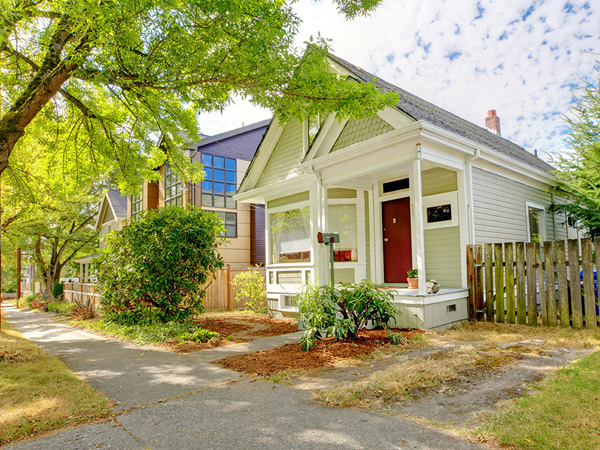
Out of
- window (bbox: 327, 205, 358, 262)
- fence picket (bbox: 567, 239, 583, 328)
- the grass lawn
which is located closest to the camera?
the grass lawn

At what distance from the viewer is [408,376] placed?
4.18 meters

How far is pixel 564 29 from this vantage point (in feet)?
30.8

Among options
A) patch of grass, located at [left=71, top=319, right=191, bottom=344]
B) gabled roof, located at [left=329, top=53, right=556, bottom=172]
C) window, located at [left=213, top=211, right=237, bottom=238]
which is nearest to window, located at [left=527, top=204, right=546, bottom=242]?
gabled roof, located at [left=329, top=53, right=556, bottom=172]

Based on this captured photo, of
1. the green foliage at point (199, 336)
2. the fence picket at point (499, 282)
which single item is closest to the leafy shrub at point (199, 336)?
the green foliage at point (199, 336)

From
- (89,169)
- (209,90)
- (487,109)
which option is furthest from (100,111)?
(487,109)

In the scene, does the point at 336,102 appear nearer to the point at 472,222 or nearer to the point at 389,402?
the point at 472,222

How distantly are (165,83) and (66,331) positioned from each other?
21.7 ft

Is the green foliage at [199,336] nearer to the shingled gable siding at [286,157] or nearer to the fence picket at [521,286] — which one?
the shingled gable siding at [286,157]

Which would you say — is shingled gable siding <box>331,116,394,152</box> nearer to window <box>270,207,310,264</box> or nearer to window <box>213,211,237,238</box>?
window <box>270,207,310,264</box>

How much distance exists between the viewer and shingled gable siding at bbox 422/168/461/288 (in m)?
8.32

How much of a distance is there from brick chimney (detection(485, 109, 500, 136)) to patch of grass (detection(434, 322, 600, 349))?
11862mm

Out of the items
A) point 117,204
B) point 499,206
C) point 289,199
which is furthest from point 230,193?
point 499,206

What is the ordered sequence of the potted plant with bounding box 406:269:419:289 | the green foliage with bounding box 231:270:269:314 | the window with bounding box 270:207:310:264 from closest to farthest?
the potted plant with bounding box 406:269:419:289 < the window with bounding box 270:207:310:264 < the green foliage with bounding box 231:270:269:314

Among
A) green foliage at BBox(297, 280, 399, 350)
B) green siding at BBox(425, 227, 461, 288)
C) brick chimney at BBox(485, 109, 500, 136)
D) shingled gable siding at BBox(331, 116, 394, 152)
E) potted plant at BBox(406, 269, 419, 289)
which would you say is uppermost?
brick chimney at BBox(485, 109, 500, 136)
